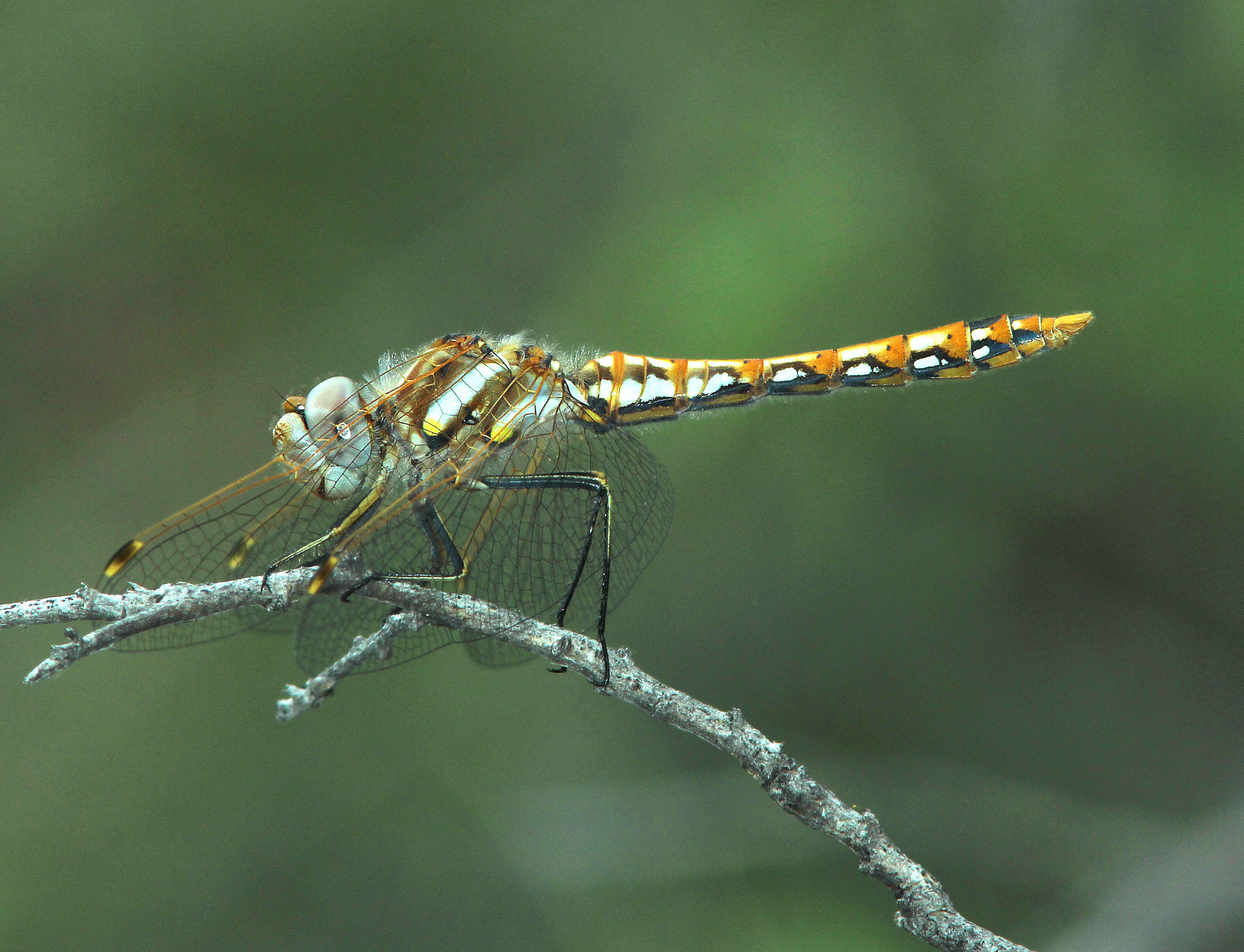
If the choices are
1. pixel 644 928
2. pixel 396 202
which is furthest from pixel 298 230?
pixel 644 928

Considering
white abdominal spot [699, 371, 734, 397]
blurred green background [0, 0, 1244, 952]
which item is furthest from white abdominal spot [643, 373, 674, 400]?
blurred green background [0, 0, 1244, 952]

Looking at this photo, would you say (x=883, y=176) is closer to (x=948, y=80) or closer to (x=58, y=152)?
(x=948, y=80)

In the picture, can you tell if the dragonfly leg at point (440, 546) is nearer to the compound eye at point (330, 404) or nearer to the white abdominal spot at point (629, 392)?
the compound eye at point (330, 404)

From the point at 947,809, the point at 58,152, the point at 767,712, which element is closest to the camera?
the point at 947,809

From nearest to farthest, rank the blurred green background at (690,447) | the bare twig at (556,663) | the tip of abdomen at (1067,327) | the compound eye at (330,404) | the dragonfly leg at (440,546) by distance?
the bare twig at (556,663) < the dragonfly leg at (440,546) < the compound eye at (330,404) < the tip of abdomen at (1067,327) < the blurred green background at (690,447)

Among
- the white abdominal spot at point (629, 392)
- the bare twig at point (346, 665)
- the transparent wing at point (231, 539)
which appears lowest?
the bare twig at point (346, 665)

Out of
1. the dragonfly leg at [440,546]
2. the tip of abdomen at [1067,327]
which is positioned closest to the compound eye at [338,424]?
the dragonfly leg at [440,546]
